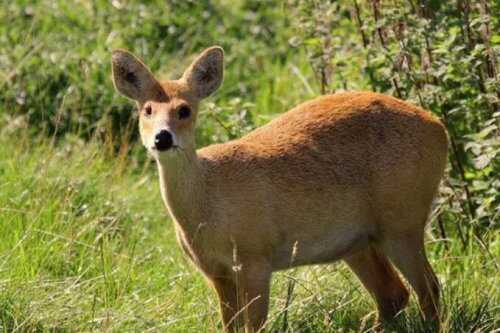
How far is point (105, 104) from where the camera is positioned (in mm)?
11250

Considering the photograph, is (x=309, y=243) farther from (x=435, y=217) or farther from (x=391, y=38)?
(x=391, y=38)

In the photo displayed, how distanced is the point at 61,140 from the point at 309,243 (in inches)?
144

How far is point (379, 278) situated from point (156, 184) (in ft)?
8.68

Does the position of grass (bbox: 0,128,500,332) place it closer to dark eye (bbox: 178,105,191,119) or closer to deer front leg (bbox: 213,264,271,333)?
deer front leg (bbox: 213,264,271,333)

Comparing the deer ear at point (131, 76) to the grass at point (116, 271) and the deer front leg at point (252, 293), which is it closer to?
the grass at point (116, 271)

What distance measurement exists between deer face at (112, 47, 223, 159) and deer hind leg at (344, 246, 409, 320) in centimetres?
137

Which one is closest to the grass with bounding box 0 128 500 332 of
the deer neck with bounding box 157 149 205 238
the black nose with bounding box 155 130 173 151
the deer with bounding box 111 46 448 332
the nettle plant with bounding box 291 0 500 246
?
the deer with bounding box 111 46 448 332

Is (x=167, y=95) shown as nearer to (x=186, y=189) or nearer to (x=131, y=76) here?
(x=131, y=76)

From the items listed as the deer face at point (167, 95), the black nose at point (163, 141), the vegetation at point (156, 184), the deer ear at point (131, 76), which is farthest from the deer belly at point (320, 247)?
the deer ear at point (131, 76)

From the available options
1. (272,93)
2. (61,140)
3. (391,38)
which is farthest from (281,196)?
(272,93)

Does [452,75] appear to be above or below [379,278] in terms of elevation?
above

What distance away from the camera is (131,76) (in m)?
→ 7.60

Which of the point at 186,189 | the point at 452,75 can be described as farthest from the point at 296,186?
the point at 452,75

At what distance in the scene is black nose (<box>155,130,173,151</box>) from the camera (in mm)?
6973
